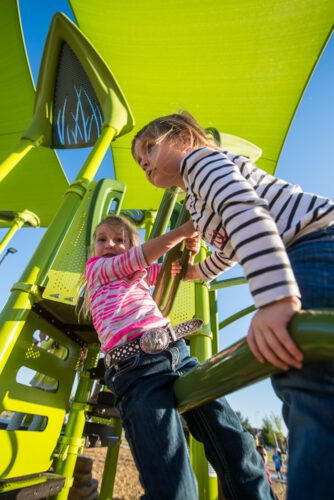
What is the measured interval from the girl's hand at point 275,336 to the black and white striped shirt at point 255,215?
0.6 inches

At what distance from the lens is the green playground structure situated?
1406 millimetres

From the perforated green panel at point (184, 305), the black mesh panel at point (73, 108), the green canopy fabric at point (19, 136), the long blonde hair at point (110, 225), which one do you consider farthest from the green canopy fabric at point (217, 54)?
the long blonde hair at point (110, 225)

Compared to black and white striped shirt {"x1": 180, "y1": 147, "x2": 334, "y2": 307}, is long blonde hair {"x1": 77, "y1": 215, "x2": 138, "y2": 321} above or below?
above

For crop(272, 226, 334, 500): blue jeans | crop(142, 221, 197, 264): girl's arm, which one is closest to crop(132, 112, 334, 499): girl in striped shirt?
crop(272, 226, 334, 500): blue jeans

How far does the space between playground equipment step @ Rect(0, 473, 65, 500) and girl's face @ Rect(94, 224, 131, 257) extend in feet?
3.18

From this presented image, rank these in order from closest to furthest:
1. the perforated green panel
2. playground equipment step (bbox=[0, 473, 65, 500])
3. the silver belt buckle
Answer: the silver belt buckle → playground equipment step (bbox=[0, 473, 65, 500]) → the perforated green panel

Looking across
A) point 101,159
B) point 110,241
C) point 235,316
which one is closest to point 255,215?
point 110,241

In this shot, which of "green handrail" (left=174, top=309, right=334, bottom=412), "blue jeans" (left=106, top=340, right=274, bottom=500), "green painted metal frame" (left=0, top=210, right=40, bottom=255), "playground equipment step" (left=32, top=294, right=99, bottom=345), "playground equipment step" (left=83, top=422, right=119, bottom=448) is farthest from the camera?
"green painted metal frame" (left=0, top=210, right=40, bottom=255)

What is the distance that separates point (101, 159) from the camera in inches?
95.3

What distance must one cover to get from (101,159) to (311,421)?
7.46ft

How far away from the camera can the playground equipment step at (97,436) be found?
2256 mm

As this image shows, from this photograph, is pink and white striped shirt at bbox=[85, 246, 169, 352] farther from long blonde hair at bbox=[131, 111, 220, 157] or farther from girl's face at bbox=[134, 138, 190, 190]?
long blonde hair at bbox=[131, 111, 220, 157]

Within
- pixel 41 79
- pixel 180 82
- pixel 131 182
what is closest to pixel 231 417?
pixel 41 79

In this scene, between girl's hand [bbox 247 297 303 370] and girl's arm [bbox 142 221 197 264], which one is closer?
girl's hand [bbox 247 297 303 370]
